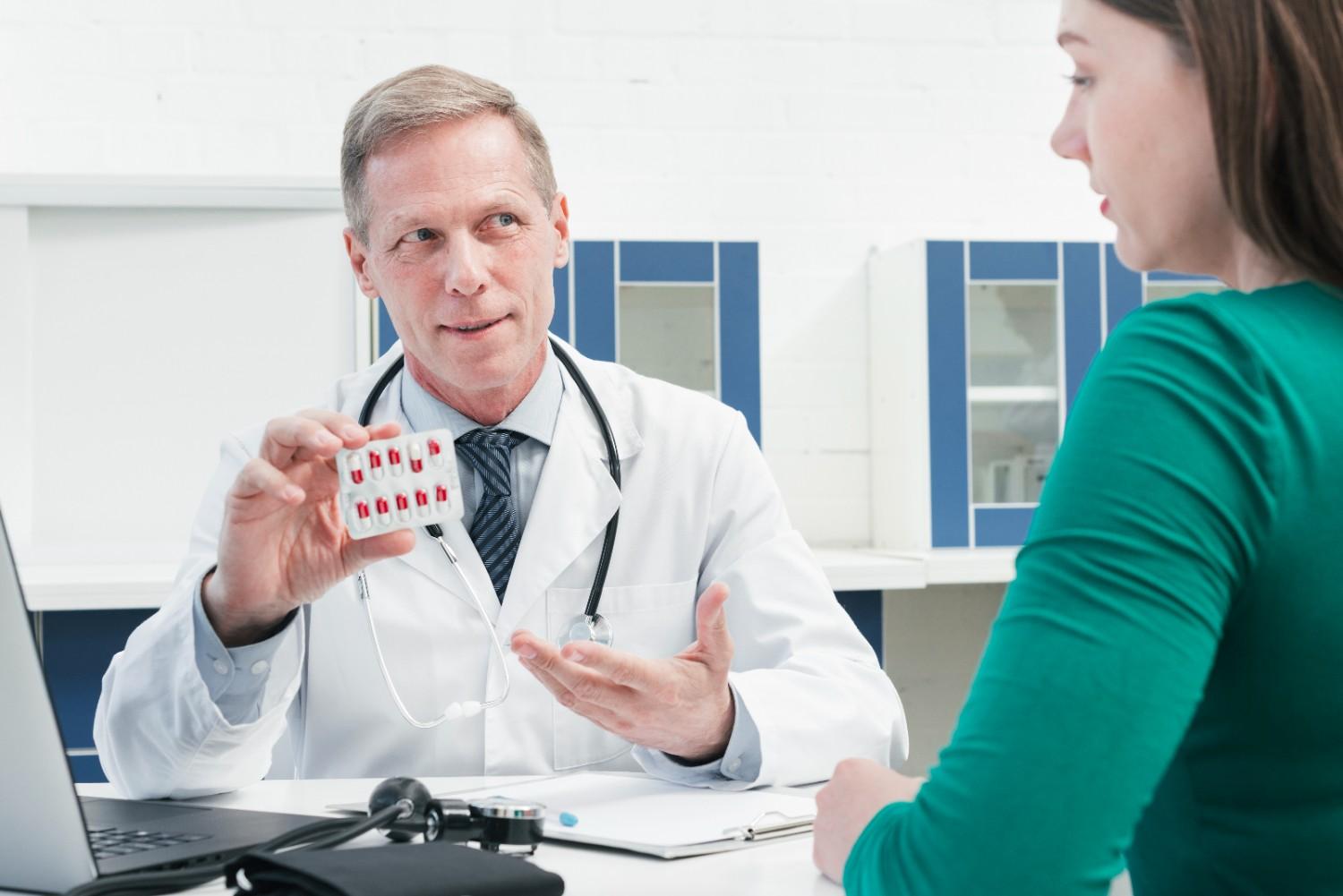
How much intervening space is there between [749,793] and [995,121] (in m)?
2.45

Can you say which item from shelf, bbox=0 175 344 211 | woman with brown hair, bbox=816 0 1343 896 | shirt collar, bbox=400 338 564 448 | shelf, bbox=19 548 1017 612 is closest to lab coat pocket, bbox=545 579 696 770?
shirt collar, bbox=400 338 564 448

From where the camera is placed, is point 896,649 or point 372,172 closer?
point 372,172

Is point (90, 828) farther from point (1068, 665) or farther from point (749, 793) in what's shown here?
point (1068, 665)

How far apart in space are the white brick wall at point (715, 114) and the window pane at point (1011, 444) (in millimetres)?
389

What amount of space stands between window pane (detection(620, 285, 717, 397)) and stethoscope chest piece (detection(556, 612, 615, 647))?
1.45 meters

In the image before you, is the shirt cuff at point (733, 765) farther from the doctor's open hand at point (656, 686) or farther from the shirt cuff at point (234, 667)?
the shirt cuff at point (234, 667)

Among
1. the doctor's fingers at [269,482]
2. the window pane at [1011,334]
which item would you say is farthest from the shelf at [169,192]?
the doctor's fingers at [269,482]

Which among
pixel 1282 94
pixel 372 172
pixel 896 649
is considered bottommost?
pixel 896 649

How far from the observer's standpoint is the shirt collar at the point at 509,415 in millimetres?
1368

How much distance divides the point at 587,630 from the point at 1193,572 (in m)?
0.78

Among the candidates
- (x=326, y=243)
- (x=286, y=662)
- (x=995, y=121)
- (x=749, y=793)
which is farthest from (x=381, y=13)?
(x=749, y=793)

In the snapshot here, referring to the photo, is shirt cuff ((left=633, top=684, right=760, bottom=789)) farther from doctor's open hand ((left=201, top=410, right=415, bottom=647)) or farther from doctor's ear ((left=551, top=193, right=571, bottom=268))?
doctor's ear ((left=551, top=193, right=571, bottom=268))

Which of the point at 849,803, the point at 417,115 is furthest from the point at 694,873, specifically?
the point at 417,115

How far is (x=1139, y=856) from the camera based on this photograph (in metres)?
0.61
